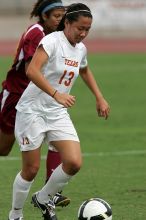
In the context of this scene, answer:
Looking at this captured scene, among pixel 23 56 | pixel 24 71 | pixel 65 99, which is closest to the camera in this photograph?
pixel 65 99

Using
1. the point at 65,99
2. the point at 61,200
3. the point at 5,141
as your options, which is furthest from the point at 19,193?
the point at 5,141

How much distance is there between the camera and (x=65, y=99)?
26.3ft

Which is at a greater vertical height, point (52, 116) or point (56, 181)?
point (52, 116)

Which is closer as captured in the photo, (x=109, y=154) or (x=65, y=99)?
A: (x=65, y=99)

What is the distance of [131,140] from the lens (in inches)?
577

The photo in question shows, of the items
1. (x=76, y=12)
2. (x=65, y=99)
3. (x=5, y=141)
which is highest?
(x=76, y=12)

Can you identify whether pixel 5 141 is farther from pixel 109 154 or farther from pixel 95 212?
pixel 109 154

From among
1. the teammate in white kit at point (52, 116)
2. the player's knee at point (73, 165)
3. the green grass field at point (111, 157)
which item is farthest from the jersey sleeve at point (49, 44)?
the green grass field at point (111, 157)

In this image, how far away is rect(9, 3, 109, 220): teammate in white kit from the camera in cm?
838

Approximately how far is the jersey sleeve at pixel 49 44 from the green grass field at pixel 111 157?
5.39ft

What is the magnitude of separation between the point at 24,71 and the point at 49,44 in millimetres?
1359

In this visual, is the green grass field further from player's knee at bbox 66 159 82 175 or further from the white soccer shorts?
the white soccer shorts

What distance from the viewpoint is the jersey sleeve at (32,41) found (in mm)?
9203

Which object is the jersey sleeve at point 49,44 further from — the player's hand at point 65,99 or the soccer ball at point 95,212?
the soccer ball at point 95,212
